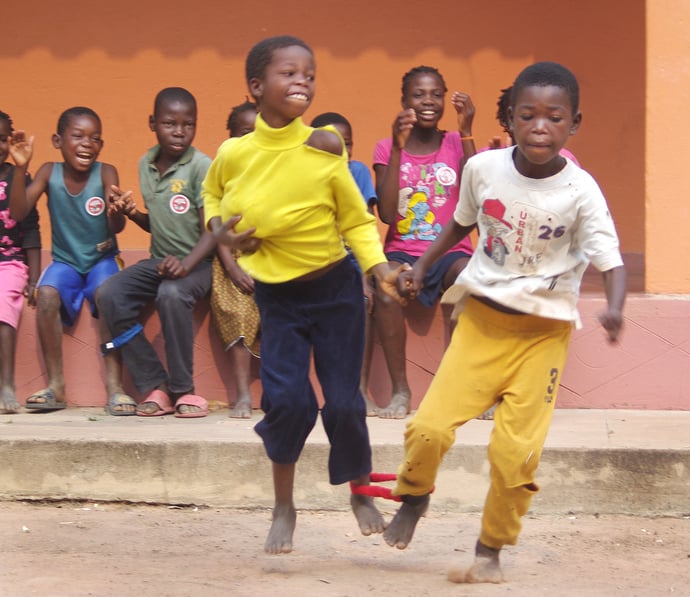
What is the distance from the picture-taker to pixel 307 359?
177 inches

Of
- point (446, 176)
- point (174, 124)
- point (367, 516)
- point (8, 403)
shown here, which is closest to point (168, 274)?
point (174, 124)

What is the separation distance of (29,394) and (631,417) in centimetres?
321

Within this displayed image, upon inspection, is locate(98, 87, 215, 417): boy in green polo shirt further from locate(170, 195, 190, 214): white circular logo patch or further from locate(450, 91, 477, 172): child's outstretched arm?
locate(450, 91, 477, 172): child's outstretched arm

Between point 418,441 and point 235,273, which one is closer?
point 418,441

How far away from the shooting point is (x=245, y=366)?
6465 mm

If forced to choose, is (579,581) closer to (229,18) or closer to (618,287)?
(618,287)

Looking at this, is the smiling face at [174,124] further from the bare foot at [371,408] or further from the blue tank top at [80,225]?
the bare foot at [371,408]

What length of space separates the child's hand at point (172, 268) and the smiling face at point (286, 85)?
212 cm

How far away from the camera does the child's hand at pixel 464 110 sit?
6.17 metres

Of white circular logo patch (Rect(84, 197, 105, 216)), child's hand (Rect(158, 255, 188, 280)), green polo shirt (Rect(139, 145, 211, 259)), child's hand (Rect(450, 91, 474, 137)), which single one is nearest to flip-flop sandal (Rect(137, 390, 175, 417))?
child's hand (Rect(158, 255, 188, 280))

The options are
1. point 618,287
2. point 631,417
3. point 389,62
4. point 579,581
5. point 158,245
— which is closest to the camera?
point 618,287

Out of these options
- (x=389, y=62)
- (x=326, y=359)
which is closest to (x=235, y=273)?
(x=326, y=359)

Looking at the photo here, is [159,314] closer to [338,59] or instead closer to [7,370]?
[7,370]

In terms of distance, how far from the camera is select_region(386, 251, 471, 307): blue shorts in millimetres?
6367
